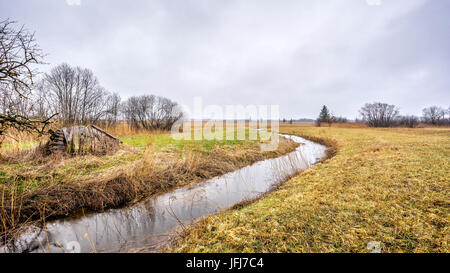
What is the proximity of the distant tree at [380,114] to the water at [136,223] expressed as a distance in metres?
70.5

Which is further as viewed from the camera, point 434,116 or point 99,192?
point 434,116

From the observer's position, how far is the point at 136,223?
4109 mm

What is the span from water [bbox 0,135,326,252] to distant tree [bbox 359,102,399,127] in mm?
70550

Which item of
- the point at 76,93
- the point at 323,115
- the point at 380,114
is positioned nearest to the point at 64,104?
the point at 76,93

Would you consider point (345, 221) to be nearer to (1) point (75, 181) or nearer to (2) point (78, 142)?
(1) point (75, 181)

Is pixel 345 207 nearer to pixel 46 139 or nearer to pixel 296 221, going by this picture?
pixel 296 221

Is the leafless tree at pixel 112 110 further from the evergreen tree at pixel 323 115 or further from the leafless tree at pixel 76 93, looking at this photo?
the evergreen tree at pixel 323 115

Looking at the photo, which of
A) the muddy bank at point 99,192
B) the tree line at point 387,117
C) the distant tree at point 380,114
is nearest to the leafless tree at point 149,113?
the muddy bank at point 99,192

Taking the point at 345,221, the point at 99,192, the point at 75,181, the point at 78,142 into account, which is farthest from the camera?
the point at 78,142

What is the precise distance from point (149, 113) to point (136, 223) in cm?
3143
